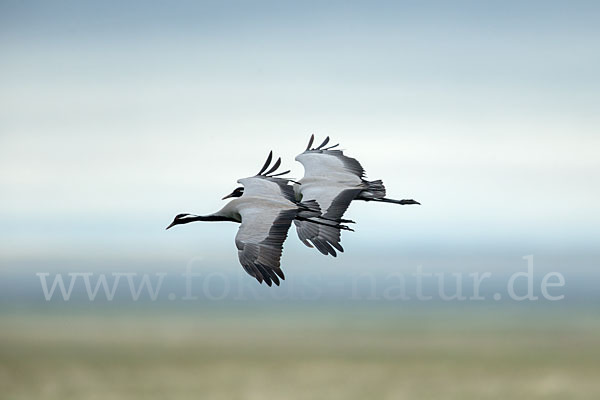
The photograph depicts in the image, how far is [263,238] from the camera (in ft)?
61.8

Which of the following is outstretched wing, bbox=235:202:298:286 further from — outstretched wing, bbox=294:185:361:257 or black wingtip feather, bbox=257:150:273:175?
black wingtip feather, bbox=257:150:273:175

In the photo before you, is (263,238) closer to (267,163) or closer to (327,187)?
(327,187)

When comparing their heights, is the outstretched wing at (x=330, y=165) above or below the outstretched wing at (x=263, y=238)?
above

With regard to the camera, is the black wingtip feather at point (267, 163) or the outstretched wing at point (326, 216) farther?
the black wingtip feather at point (267, 163)

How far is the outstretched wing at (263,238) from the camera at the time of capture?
59.5 ft

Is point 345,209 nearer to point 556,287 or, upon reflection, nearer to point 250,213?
point 250,213

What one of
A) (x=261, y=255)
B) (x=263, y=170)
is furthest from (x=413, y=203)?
(x=261, y=255)

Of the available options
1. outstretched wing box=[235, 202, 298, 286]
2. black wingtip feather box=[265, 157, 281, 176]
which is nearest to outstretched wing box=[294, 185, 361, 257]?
black wingtip feather box=[265, 157, 281, 176]

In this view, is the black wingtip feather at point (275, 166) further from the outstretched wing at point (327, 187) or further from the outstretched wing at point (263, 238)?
the outstretched wing at point (263, 238)

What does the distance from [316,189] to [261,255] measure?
Answer: 433cm

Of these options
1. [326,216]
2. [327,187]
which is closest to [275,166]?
[327,187]

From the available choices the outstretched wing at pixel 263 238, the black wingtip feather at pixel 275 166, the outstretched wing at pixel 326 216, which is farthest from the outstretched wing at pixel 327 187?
the outstretched wing at pixel 263 238

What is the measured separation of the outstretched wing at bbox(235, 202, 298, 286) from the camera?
59.5 feet

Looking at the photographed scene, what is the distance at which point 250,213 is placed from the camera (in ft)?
65.0
